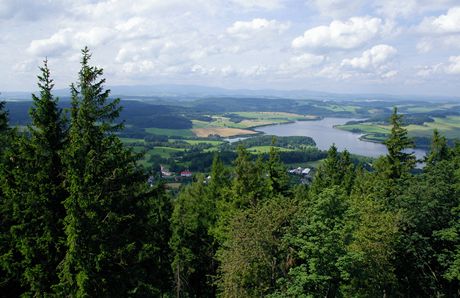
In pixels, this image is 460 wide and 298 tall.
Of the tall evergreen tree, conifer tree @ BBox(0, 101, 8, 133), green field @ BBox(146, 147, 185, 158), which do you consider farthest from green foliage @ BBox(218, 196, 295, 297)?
green field @ BBox(146, 147, 185, 158)

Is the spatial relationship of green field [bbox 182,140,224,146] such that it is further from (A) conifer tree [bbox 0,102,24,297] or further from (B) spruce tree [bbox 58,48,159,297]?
(A) conifer tree [bbox 0,102,24,297]

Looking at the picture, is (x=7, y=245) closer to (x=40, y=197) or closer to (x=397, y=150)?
(x=40, y=197)

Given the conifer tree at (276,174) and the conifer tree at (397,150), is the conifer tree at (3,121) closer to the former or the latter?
the conifer tree at (276,174)

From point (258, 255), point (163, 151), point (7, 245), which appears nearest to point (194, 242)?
point (258, 255)

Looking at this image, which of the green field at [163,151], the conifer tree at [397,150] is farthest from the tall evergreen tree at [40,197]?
the green field at [163,151]

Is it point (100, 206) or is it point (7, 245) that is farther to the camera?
point (7, 245)
